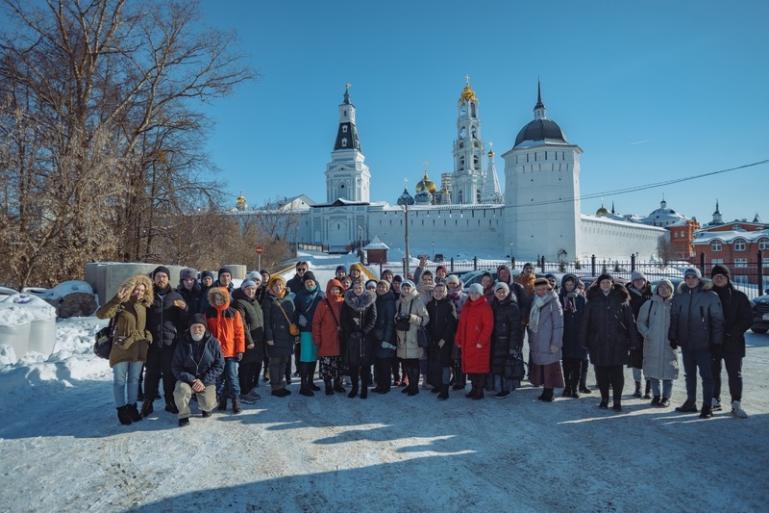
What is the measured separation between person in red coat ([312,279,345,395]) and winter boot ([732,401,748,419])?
13.7 feet

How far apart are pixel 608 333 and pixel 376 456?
2.82 meters

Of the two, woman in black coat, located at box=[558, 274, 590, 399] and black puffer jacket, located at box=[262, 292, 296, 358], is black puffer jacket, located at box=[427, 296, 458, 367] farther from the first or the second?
black puffer jacket, located at box=[262, 292, 296, 358]

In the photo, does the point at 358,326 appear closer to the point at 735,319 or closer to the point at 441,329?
the point at 441,329

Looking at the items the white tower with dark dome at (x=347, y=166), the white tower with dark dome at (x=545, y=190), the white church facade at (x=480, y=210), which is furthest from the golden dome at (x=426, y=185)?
the white tower with dark dome at (x=545, y=190)

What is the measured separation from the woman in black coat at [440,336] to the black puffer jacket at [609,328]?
1.49m

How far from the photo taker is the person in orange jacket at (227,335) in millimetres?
4570

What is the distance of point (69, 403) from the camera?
4.65 meters

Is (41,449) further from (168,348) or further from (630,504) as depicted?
(630,504)

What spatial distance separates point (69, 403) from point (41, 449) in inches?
45.9

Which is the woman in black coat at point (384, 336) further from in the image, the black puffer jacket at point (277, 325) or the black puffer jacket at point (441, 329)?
the black puffer jacket at point (277, 325)

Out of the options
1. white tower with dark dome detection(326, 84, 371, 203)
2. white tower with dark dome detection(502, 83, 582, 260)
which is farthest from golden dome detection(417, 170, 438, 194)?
white tower with dark dome detection(502, 83, 582, 260)

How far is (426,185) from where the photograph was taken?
7588 centimetres

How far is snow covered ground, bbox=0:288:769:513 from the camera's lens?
2.93m

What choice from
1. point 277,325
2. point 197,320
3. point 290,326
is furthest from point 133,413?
point 290,326
